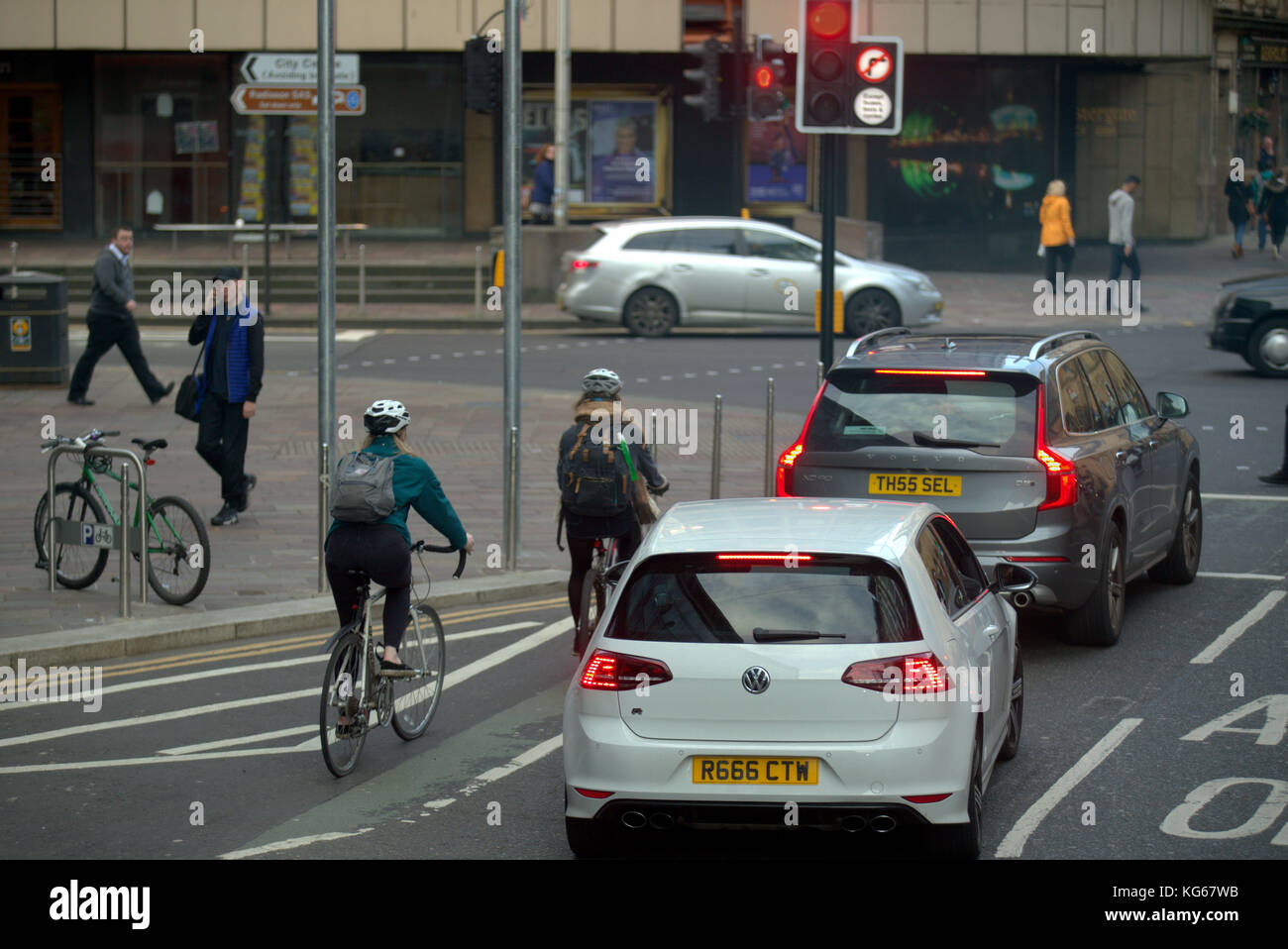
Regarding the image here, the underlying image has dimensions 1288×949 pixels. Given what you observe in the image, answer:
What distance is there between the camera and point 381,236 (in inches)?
1384

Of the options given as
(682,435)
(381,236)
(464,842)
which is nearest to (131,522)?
(464,842)

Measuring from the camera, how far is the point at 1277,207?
1458 inches

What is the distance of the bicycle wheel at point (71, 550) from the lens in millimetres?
11102

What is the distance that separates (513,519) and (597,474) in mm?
3060

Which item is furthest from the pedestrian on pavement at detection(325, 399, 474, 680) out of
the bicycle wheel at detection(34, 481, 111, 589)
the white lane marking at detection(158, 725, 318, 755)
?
the bicycle wheel at detection(34, 481, 111, 589)

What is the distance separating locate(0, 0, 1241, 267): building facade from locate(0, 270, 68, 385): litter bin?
1332 cm

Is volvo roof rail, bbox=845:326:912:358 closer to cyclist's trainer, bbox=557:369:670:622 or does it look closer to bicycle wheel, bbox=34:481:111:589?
cyclist's trainer, bbox=557:369:670:622

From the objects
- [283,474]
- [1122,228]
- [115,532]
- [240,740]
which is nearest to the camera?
[240,740]

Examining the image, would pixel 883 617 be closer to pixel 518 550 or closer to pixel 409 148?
pixel 518 550

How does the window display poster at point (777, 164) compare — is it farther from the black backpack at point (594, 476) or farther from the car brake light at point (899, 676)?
the car brake light at point (899, 676)

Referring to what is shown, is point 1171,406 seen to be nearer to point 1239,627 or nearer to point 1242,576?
point 1242,576

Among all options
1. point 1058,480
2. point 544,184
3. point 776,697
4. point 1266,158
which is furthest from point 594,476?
point 1266,158

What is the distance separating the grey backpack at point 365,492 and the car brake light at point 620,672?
1853mm
